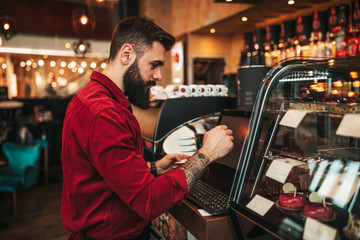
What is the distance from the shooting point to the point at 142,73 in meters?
1.31

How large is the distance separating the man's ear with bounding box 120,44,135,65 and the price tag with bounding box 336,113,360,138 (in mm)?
836

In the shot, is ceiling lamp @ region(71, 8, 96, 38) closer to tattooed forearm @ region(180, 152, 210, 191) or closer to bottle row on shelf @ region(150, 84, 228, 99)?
bottle row on shelf @ region(150, 84, 228, 99)

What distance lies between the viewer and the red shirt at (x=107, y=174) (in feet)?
3.46

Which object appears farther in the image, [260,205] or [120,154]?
[260,205]

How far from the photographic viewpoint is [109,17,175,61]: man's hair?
1.28 metres

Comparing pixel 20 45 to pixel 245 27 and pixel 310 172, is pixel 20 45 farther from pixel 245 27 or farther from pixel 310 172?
pixel 310 172

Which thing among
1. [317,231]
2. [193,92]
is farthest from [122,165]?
[193,92]

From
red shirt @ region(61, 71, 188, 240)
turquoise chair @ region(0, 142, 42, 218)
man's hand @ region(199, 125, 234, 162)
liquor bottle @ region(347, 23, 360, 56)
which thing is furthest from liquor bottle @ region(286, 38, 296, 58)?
turquoise chair @ region(0, 142, 42, 218)

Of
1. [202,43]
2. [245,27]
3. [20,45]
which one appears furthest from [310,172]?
[20,45]

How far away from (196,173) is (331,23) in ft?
7.87

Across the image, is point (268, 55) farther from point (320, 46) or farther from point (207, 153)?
point (207, 153)

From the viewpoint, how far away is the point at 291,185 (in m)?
1.32

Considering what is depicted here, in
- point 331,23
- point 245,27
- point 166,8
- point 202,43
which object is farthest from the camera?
point 166,8

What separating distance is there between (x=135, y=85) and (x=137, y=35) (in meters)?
0.21
